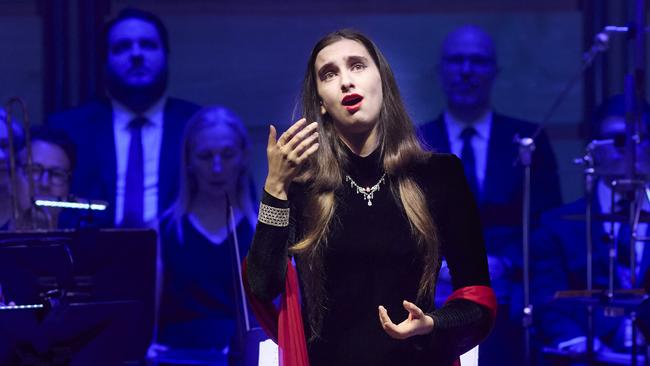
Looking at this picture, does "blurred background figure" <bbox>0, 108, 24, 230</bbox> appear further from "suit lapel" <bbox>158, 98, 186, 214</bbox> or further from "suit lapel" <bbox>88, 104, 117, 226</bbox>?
"suit lapel" <bbox>158, 98, 186, 214</bbox>

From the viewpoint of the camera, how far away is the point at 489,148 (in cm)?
577

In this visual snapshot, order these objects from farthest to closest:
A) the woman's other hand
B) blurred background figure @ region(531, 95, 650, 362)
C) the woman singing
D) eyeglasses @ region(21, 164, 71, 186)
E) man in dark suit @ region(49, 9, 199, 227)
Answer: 1. man in dark suit @ region(49, 9, 199, 227)
2. eyeglasses @ region(21, 164, 71, 186)
3. blurred background figure @ region(531, 95, 650, 362)
4. the woman singing
5. the woman's other hand

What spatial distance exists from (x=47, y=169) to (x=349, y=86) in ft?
12.1

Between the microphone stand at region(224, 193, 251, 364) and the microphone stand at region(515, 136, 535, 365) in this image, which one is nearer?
the microphone stand at region(224, 193, 251, 364)

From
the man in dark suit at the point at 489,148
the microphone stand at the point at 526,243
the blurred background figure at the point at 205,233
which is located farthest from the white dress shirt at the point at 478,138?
the blurred background figure at the point at 205,233

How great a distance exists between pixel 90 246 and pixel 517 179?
318 cm

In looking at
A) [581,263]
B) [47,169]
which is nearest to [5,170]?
[47,169]

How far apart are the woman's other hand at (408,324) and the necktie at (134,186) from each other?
13.3 feet

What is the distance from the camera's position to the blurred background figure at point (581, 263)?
523 cm

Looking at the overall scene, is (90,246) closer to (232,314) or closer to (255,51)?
(232,314)

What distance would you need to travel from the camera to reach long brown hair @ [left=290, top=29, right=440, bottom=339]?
6.88 ft

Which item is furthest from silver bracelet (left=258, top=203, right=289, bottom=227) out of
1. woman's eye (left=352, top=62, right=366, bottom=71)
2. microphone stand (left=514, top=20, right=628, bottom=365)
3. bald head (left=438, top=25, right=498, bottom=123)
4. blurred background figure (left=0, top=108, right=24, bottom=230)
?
bald head (left=438, top=25, right=498, bottom=123)

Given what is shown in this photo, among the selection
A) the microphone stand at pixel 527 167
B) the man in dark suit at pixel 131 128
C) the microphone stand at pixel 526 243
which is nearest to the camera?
the microphone stand at pixel 527 167

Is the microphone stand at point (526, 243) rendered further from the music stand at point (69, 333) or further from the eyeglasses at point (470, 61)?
the music stand at point (69, 333)
